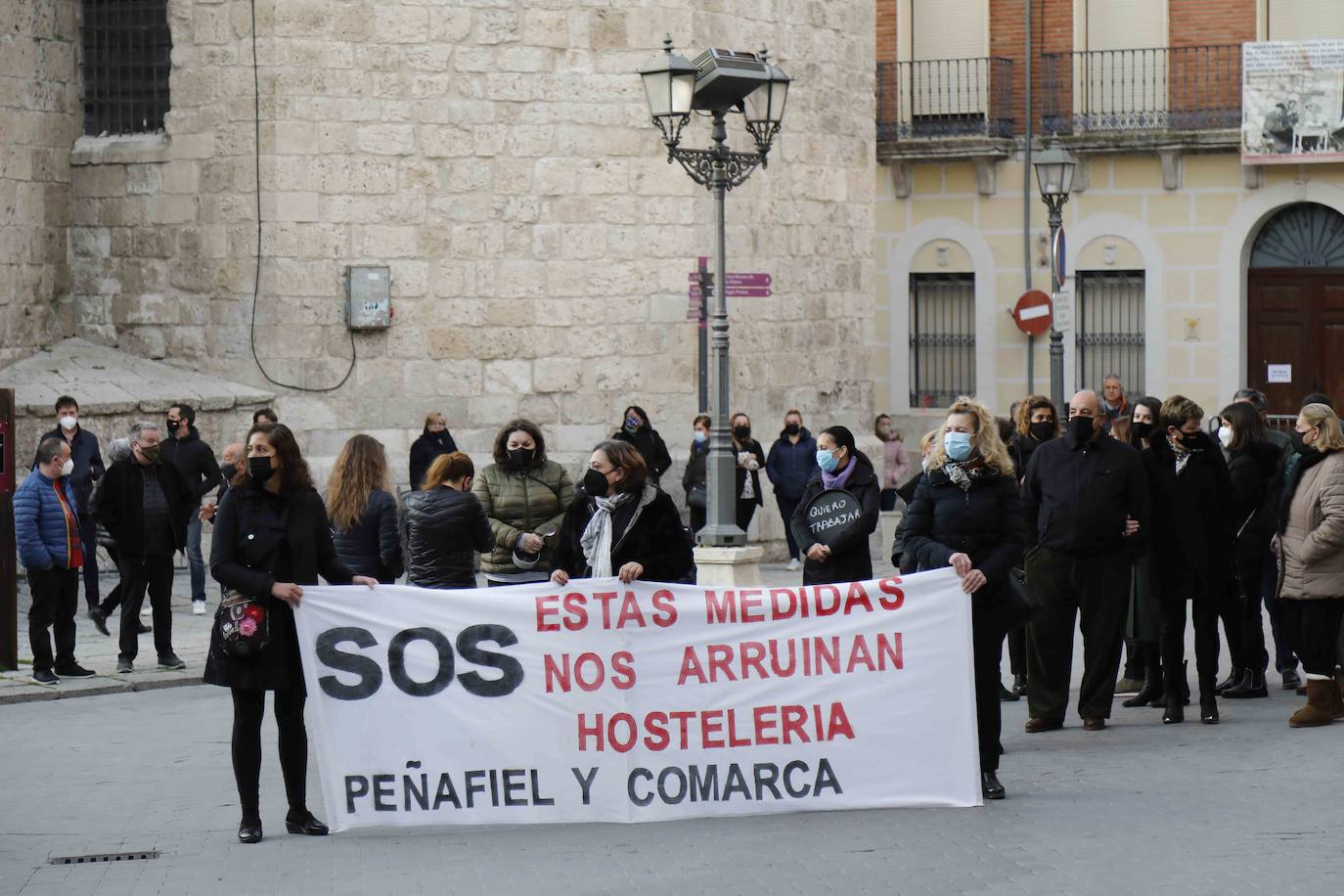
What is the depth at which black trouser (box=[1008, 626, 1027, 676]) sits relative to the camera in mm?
11899

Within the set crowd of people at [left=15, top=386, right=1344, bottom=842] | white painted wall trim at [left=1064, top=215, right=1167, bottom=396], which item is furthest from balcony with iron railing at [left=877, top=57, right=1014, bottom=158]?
crowd of people at [left=15, top=386, right=1344, bottom=842]

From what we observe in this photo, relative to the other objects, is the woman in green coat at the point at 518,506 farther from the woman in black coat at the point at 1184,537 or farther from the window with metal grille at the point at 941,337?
the window with metal grille at the point at 941,337

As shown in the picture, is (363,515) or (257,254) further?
(257,254)

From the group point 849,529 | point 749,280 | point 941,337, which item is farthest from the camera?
point 941,337

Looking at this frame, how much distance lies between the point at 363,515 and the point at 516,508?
2.92ft

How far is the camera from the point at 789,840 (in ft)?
26.0

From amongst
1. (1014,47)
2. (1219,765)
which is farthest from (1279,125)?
(1219,765)

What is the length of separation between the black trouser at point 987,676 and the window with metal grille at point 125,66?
43.8 ft

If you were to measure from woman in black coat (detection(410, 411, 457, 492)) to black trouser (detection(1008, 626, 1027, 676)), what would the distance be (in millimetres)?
8059

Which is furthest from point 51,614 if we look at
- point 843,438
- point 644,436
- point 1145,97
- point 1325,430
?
point 1145,97

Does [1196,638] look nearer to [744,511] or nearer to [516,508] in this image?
[516,508]

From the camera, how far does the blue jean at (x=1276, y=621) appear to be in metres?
12.2

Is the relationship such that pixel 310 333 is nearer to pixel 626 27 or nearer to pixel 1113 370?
pixel 626 27

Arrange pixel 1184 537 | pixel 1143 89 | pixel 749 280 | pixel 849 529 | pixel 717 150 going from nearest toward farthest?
pixel 849 529 → pixel 1184 537 → pixel 717 150 → pixel 749 280 → pixel 1143 89
